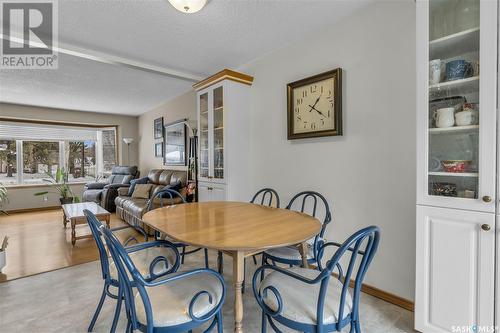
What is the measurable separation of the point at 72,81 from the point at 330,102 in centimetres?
393

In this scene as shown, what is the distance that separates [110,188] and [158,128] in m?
1.63

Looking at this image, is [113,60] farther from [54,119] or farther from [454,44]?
[54,119]

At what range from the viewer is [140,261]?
1637mm

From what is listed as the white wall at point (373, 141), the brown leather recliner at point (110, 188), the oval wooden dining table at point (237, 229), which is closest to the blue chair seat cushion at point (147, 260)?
the oval wooden dining table at point (237, 229)

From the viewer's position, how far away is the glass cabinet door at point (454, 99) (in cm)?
140

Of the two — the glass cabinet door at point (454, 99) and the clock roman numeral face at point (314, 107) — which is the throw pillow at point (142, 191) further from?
the glass cabinet door at point (454, 99)

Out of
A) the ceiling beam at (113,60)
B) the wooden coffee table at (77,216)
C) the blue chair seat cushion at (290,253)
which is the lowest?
the wooden coffee table at (77,216)

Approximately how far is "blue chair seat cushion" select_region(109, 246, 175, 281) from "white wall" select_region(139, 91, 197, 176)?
3.00 m

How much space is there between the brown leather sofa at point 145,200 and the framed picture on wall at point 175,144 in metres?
0.34

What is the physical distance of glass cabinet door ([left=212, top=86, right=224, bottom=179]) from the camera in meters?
3.17

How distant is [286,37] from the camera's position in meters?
2.61

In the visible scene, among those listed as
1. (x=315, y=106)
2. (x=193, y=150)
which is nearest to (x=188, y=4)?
(x=315, y=106)

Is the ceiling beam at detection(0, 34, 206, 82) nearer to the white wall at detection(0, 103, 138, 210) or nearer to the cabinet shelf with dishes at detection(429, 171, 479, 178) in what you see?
the cabinet shelf with dishes at detection(429, 171, 479, 178)

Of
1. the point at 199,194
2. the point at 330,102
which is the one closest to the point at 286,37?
the point at 330,102
